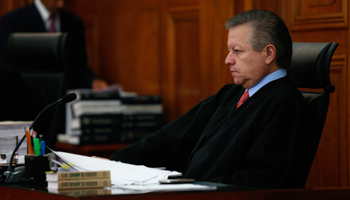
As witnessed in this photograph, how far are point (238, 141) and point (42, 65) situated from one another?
165 centimetres

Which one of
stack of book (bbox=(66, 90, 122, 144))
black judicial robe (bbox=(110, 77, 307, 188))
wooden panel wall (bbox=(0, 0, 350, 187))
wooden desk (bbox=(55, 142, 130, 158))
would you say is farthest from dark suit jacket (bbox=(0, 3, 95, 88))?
black judicial robe (bbox=(110, 77, 307, 188))

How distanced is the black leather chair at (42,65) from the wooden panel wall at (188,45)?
94 cm

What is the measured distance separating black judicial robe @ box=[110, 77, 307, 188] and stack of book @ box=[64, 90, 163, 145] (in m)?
1.70

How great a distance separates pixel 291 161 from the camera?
153cm

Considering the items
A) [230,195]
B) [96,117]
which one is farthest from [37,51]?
[230,195]

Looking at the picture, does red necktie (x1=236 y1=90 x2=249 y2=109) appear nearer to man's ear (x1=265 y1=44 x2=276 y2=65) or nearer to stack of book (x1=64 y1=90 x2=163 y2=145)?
man's ear (x1=265 y1=44 x2=276 y2=65)

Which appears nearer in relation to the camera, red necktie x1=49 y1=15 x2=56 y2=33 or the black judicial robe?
the black judicial robe

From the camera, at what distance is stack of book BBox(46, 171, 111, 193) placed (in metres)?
1.31

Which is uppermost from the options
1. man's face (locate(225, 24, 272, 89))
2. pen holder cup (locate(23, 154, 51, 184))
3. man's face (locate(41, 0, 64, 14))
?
man's face (locate(41, 0, 64, 14))

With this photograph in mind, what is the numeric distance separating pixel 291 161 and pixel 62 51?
170cm

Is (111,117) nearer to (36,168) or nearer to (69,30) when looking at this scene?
(69,30)

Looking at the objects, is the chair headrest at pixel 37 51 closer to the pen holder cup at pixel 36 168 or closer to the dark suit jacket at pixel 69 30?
the dark suit jacket at pixel 69 30

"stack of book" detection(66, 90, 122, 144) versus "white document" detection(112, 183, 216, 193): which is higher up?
"white document" detection(112, 183, 216, 193)

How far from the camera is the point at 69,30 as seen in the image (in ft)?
13.6
